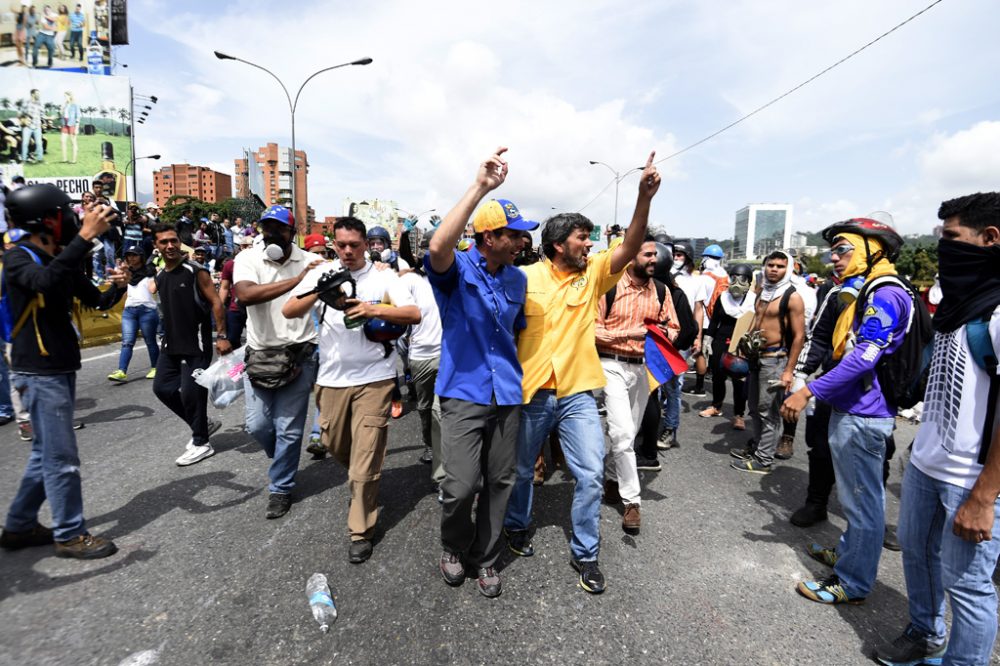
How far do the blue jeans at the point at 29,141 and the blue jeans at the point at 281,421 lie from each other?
46.3 m

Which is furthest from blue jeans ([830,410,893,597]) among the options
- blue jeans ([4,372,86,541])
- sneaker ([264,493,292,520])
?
blue jeans ([4,372,86,541])

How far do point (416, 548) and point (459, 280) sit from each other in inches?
69.2

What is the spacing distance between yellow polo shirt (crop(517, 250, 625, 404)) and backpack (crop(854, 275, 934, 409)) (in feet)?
4.34

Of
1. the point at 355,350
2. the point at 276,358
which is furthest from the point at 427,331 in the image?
the point at 276,358

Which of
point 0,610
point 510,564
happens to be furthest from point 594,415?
point 0,610

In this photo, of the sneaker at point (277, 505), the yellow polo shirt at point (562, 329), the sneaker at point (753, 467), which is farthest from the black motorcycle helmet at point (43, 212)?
the sneaker at point (753, 467)

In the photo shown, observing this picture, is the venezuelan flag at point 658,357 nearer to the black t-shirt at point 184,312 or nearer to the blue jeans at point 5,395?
the black t-shirt at point 184,312

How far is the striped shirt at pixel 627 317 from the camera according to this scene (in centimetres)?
393

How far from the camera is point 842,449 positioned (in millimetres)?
2807

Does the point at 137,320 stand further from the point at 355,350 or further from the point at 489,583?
the point at 489,583

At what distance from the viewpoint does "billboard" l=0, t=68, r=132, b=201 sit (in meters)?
36.2

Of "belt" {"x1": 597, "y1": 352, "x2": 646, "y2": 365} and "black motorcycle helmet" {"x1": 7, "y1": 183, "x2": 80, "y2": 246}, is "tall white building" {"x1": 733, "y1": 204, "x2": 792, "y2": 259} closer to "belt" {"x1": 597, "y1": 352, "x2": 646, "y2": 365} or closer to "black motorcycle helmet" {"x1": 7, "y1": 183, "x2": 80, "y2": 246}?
"belt" {"x1": 597, "y1": 352, "x2": 646, "y2": 365}

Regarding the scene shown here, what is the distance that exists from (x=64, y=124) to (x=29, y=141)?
2.49 meters

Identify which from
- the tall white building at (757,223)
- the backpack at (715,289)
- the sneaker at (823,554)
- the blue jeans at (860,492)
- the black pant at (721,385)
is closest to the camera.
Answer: the blue jeans at (860,492)
